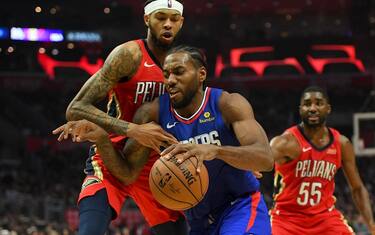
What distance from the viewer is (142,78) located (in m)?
4.78

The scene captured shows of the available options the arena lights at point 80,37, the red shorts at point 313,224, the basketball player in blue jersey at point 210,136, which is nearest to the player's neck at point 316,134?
the red shorts at point 313,224

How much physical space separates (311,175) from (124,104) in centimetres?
216

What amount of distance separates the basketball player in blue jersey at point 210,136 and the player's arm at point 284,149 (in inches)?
67.4

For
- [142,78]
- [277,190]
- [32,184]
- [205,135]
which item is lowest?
[32,184]

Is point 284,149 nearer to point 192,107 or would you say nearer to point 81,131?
point 192,107

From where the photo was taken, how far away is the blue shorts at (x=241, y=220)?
434 cm

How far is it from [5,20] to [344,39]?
42.3ft

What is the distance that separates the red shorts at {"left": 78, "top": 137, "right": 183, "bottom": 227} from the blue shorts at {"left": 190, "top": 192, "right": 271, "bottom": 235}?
1.28 ft

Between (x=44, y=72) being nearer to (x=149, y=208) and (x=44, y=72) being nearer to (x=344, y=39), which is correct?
(x=344, y=39)

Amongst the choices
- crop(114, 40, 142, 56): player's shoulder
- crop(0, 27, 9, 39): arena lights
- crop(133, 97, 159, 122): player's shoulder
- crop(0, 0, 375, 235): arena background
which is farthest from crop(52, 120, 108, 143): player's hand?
crop(0, 27, 9, 39): arena lights

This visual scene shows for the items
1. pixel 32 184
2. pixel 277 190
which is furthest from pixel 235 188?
pixel 32 184

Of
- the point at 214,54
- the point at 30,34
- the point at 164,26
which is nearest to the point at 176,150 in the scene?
the point at 164,26

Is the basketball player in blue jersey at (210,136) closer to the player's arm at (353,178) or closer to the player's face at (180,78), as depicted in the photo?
the player's face at (180,78)

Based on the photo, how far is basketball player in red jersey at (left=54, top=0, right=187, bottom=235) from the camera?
4625 millimetres
